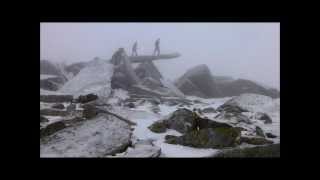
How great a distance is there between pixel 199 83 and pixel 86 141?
1.15 meters

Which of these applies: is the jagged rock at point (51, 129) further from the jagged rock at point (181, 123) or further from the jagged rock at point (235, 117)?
the jagged rock at point (235, 117)

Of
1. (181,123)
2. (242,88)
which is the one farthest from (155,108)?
(242,88)

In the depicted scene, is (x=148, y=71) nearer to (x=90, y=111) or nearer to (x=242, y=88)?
(x=90, y=111)

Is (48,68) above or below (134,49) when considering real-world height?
below

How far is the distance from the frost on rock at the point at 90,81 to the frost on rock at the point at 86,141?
31 cm

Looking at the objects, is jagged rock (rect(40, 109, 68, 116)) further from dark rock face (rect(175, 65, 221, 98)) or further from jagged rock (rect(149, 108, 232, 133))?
dark rock face (rect(175, 65, 221, 98))

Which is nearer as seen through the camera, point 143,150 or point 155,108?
point 143,150

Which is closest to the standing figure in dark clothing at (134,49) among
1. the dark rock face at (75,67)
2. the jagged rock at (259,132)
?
the dark rock face at (75,67)

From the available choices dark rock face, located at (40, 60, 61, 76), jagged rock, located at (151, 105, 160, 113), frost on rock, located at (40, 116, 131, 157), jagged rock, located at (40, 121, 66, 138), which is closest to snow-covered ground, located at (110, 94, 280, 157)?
jagged rock, located at (151, 105, 160, 113)

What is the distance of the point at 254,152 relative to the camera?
398cm

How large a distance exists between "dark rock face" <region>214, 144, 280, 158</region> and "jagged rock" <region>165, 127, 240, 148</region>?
0.07 m
